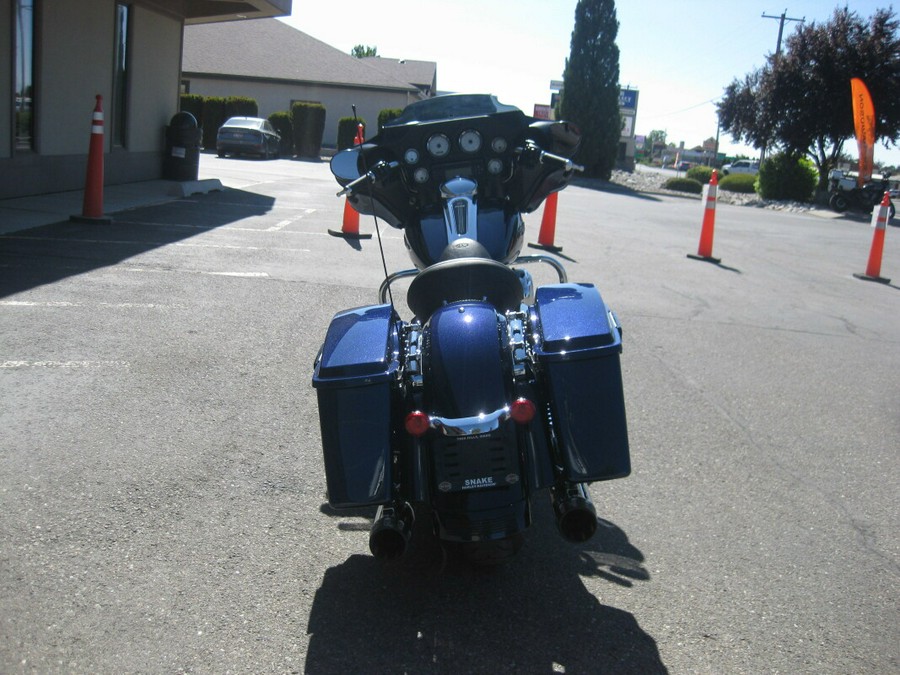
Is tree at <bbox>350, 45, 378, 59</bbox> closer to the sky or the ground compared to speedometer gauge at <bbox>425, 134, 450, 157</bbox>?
closer to the sky

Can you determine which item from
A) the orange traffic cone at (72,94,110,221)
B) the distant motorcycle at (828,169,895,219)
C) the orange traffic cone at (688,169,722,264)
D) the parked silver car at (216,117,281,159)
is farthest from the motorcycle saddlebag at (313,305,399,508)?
the parked silver car at (216,117,281,159)

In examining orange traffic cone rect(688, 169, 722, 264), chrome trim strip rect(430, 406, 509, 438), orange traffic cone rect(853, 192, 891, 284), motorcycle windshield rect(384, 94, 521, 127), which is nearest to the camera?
chrome trim strip rect(430, 406, 509, 438)

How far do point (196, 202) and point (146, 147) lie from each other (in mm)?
3179

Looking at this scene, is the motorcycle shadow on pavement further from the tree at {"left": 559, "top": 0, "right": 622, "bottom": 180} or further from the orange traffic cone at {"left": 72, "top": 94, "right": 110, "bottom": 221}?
the tree at {"left": 559, "top": 0, "right": 622, "bottom": 180}

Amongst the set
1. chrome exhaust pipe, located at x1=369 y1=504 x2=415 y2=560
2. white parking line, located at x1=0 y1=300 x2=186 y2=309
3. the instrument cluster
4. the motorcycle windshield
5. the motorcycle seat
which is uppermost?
the motorcycle windshield

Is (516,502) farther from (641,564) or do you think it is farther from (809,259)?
(809,259)

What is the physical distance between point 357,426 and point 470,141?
2002mm

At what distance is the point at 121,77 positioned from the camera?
1581 centimetres

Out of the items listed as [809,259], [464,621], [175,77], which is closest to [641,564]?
[464,621]

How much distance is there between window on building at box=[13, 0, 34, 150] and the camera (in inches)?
486

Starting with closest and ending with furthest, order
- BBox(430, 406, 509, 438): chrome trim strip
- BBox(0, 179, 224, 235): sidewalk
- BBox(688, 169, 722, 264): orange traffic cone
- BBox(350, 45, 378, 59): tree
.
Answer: BBox(430, 406, 509, 438): chrome trim strip, BBox(0, 179, 224, 235): sidewalk, BBox(688, 169, 722, 264): orange traffic cone, BBox(350, 45, 378, 59): tree

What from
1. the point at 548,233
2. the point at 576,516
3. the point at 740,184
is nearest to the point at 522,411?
the point at 576,516

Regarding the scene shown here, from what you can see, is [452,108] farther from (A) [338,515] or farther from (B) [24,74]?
(B) [24,74]

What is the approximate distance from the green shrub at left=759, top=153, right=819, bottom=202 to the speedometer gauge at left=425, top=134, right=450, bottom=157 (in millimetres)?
31479
